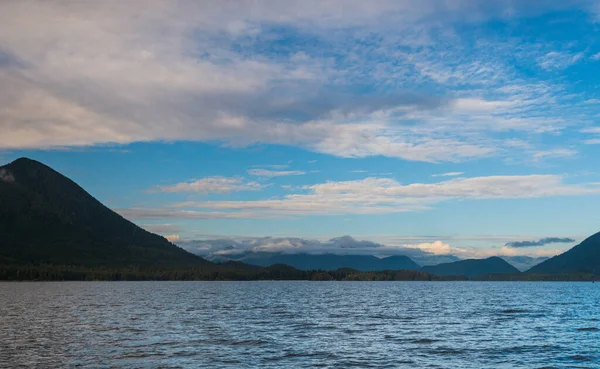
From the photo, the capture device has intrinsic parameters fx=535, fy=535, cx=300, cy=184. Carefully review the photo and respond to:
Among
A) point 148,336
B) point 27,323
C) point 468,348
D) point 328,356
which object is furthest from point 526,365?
point 27,323

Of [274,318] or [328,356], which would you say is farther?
[274,318]

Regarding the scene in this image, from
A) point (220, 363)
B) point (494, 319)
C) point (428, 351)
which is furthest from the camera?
point (494, 319)

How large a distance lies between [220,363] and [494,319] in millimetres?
80859

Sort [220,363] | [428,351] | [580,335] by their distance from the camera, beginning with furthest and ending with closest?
[580,335]
[428,351]
[220,363]

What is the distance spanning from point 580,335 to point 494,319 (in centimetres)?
2856

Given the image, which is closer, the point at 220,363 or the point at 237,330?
the point at 220,363

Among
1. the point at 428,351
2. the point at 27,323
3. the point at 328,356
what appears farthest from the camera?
the point at 27,323

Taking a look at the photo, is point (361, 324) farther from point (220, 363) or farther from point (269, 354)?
point (220, 363)

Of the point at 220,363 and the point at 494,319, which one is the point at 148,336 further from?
the point at 494,319

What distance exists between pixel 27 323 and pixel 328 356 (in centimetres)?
6852

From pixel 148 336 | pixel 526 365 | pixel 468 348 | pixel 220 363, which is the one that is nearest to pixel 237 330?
pixel 148 336

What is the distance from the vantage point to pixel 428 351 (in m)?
72.1

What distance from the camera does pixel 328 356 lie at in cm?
6681

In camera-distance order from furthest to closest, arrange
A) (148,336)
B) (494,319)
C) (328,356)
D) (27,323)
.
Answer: (494,319) < (27,323) < (148,336) < (328,356)
